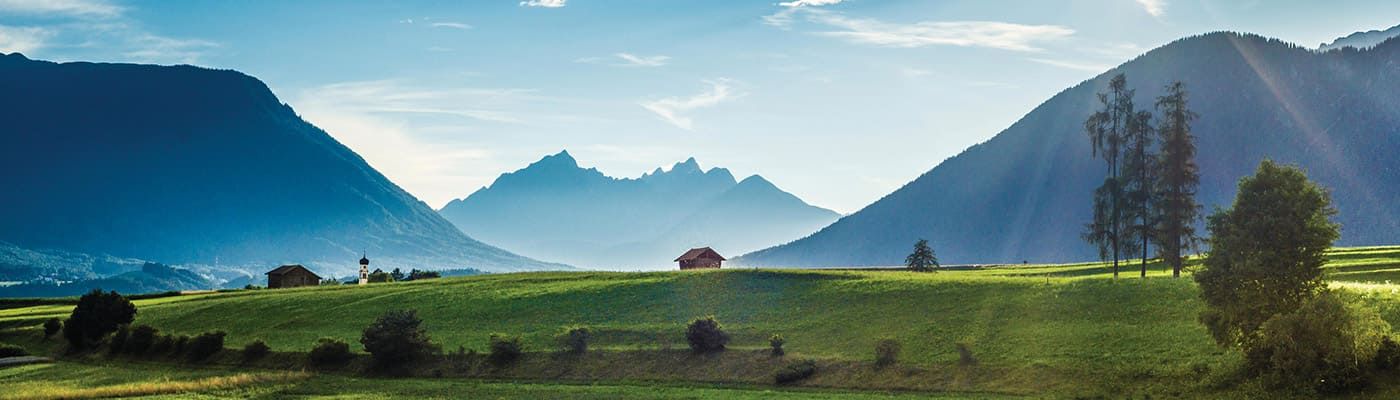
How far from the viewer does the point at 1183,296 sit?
6719 cm

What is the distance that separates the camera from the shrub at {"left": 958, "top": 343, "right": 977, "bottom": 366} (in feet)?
206

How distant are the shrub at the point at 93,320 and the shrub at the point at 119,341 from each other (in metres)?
2.84

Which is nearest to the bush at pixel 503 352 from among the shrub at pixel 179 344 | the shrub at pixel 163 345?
the shrub at pixel 179 344

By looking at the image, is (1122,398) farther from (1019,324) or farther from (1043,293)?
(1043,293)

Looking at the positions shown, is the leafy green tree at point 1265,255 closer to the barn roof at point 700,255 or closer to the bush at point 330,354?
the bush at point 330,354

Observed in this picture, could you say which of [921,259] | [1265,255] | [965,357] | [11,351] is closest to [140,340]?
[11,351]

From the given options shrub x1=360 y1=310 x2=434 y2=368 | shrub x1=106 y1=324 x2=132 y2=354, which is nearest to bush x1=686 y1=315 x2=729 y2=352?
shrub x1=360 y1=310 x2=434 y2=368

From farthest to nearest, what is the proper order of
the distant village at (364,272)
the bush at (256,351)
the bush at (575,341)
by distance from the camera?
the distant village at (364,272)
the bush at (256,351)
the bush at (575,341)

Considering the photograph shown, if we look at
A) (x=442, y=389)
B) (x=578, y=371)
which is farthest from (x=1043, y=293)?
(x=442, y=389)

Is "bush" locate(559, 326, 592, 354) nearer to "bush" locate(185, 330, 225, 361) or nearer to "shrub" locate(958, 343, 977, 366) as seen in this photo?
"shrub" locate(958, 343, 977, 366)

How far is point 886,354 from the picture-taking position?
65.8 meters

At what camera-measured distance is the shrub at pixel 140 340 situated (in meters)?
97.5

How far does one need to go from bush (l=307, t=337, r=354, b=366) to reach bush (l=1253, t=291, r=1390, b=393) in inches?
2694

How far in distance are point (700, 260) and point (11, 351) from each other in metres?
87.9
